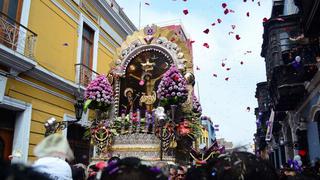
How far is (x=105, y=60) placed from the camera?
13.9 m

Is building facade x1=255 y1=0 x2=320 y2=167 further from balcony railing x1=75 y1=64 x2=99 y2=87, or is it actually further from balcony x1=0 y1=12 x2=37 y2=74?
balcony railing x1=75 y1=64 x2=99 y2=87

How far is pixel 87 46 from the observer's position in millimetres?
12695

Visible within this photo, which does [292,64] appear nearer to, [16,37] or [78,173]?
[16,37]

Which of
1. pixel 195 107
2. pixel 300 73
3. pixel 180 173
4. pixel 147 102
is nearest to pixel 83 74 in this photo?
pixel 147 102

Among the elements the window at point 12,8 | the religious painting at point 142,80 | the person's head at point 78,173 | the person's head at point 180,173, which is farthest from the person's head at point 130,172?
the window at point 12,8

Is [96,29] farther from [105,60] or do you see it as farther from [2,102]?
[2,102]

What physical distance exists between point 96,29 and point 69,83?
3.24m

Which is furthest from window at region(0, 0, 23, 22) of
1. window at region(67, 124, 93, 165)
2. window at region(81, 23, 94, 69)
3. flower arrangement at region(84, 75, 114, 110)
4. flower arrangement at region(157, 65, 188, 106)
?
flower arrangement at region(157, 65, 188, 106)

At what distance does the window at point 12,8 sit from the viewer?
8.27 m

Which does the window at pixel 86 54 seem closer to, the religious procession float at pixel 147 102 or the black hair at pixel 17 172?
the religious procession float at pixel 147 102

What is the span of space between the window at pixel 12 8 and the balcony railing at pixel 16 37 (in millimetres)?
371

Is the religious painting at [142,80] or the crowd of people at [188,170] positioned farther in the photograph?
the religious painting at [142,80]

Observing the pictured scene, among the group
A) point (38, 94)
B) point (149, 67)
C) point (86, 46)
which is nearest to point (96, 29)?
point (86, 46)

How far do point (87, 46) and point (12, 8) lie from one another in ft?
14.0
